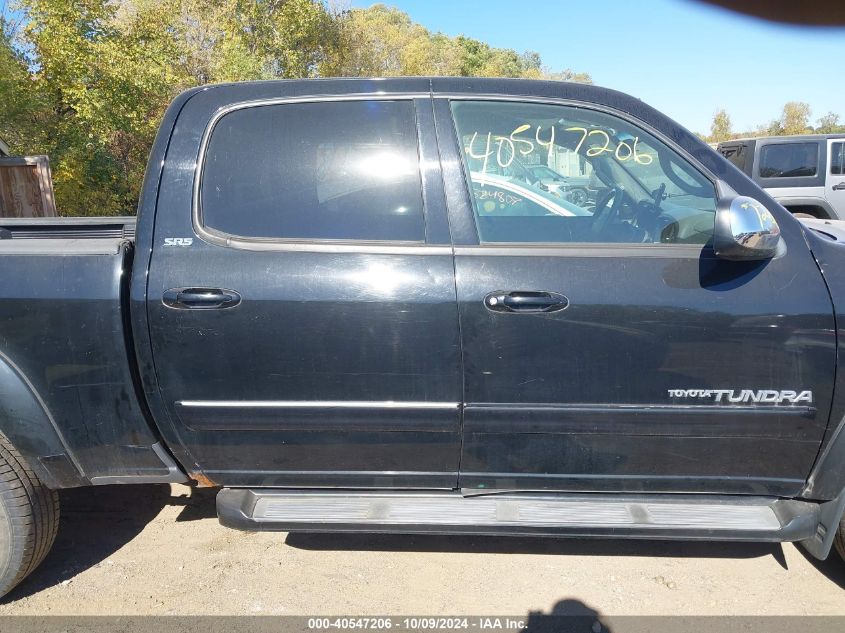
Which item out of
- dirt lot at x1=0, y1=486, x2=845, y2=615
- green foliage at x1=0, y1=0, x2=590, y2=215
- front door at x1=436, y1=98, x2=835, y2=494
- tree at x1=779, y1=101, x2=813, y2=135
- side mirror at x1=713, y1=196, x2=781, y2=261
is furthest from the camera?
tree at x1=779, y1=101, x2=813, y2=135

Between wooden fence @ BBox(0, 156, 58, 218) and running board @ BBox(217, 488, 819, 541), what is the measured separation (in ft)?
26.1

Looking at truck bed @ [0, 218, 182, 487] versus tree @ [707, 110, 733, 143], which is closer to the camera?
truck bed @ [0, 218, 182, 487]

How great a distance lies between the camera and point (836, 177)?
8992mm

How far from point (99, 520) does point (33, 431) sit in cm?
107

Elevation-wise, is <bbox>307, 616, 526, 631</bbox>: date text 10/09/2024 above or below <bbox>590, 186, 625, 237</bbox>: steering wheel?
below

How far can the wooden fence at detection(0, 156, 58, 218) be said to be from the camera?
830 centimetres

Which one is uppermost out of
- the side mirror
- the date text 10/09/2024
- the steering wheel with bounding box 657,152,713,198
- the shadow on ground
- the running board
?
the steering wheel with bounding box 657,152,713,198

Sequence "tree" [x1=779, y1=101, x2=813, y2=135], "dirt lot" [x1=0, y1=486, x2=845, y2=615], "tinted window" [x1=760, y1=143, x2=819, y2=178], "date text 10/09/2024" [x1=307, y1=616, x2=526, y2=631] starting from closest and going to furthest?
1. "date text 10/09/2024" [x1=307, y1=616, x2=526, y2=631]
2. "dirt lot" [x1=0, y1=486, x2=845, y2=615]
3. "tinted window" [x1=760, y1=143, x2=819, y2=178]
4. "tree" [x1=779, y1=101, x2=813, y2=135]

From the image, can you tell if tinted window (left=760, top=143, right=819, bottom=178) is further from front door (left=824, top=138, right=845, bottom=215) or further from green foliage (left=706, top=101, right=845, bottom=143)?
green foliage (left=706, top=101, right=845, bottom=143)

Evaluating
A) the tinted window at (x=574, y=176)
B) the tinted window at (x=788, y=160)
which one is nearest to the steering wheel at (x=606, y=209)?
the tinted window at (x=574, y=176)

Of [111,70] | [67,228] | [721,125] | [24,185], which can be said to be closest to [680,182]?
[67,228]

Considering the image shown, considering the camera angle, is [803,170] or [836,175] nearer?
[836,175]

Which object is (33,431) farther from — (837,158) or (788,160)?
(837,158)

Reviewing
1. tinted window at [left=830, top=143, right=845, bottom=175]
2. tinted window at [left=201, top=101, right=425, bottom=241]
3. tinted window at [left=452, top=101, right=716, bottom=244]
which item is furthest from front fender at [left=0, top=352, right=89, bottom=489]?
tinted window at [left=830, top=143, right=845, bottom=175]
